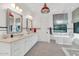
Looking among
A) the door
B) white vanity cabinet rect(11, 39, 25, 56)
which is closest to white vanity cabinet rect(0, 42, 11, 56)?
white vanity cabinet rect(11, 39, 25, 56)

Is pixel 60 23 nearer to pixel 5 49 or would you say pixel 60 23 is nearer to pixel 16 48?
pixel 16 48

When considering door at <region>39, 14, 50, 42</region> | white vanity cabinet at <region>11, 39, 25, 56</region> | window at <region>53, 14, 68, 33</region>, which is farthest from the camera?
door at <region>39, 14, 50, 42</region>

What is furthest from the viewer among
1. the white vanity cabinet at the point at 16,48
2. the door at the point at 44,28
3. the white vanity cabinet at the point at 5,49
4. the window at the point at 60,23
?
the door at the point at 44,28

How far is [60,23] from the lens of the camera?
5.52 meters

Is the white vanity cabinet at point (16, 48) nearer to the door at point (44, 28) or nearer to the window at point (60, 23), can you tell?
the window at point (60, 23)

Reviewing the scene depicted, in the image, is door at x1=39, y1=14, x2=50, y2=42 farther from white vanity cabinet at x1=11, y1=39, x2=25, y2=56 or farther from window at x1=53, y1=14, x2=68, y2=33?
white vanity cabinet at x1=11, y1=39, x2=25, y2=56

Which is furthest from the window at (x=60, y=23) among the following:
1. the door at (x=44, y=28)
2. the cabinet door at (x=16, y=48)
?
the cabinet door at (x=16, y=48)

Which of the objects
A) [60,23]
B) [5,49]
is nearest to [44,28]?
[60,23]

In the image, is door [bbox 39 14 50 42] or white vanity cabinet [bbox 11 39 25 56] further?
door [bbox 39 14 50 42]

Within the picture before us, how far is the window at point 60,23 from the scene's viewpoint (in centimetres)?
541

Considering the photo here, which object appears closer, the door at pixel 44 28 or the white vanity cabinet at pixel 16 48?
the white vanity cabinet at pixel 16 48

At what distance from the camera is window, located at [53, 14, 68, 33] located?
541 cm

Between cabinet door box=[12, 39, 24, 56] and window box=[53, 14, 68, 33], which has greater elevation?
window box=[53, 14, 68, 33]

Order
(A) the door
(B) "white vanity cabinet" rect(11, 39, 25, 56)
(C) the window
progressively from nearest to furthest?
(B) "white vanity cabinet" rect(11, 39, 25, 56)
(C) the window
(A) the door
